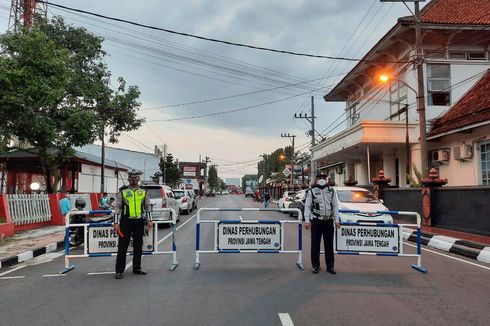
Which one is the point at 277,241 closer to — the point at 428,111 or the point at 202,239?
the point at 202,239

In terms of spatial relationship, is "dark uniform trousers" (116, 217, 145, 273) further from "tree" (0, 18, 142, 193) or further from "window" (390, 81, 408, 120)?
"window" (390, 81, 408, 120)

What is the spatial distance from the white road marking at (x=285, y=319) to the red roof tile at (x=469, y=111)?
14.0 metres

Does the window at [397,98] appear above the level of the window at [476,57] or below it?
below

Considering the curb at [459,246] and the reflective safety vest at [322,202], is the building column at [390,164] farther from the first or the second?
the reflective safety vest at [322,202]

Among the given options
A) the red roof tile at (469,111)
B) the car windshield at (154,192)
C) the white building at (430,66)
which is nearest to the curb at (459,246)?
the red roof tile at (469,111)

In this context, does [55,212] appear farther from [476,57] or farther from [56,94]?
[476,57]

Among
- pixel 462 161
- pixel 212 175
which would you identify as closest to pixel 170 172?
pixel 462 161

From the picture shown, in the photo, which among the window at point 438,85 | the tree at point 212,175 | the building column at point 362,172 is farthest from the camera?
the tree at point 212,175

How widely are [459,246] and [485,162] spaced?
8616 millimetres

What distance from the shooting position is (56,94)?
17047mm

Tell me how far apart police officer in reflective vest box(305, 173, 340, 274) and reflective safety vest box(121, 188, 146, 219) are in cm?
309

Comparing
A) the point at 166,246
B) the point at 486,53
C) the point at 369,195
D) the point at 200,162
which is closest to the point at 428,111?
the point at 486,53

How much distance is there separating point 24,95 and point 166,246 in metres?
9.14

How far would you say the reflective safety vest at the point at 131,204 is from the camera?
812cm
